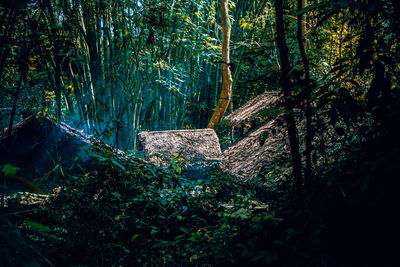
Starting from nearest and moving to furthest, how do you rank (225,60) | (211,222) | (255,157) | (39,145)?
(211,222) < (39,145) < (255,157) < (225,60)

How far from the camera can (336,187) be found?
3.58 ft

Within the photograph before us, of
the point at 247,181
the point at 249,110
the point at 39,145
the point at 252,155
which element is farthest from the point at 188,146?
the point at 39,145

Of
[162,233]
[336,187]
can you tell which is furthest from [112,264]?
[336,187]

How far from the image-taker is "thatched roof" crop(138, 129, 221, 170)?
4078 mm

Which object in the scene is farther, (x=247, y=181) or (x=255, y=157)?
(x=255, y=157)

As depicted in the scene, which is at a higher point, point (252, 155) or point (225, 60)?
point (225, 60)

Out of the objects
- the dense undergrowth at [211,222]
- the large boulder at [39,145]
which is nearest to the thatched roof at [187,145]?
the large boulder at [39,145]

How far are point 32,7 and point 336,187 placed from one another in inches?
90.3

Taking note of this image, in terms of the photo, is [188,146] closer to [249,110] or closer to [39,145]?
[249,110]

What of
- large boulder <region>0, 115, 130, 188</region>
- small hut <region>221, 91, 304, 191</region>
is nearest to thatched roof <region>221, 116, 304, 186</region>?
small hut <region>221, 91, 304, 191</region>

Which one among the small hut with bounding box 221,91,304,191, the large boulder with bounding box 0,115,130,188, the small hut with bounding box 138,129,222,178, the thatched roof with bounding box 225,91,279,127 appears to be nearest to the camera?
the small hut with bounding box 221,91,304,191

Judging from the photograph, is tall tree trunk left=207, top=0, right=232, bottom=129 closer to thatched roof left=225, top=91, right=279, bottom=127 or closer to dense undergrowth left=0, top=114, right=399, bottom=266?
thatched roof left=225, top=91, right=279, bottom=127

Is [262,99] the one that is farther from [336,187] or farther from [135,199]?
[336,187]

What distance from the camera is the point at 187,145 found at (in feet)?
14.3
